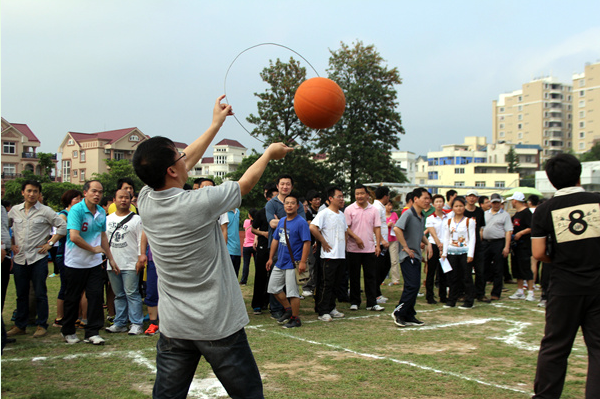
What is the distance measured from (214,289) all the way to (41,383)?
3442mm

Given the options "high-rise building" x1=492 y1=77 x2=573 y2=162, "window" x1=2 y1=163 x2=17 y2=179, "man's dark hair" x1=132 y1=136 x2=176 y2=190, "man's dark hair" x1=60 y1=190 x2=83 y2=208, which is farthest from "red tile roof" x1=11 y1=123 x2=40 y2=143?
"high-rise building" x1=492 y1=77 x2=573 y2=162

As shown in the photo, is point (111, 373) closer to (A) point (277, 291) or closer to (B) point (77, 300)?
(B) point (77, 300)

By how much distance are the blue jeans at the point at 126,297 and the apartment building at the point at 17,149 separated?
84060mm

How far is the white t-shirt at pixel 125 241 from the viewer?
7.87 meters

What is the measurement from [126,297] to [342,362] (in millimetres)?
3790

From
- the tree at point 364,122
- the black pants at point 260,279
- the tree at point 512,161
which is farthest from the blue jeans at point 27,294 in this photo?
the tree at point 512,161

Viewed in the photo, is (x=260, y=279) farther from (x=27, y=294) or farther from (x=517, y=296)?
(x=517, y=296)

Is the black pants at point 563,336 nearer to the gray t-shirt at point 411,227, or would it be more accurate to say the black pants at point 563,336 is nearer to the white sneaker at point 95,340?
the gray t-shirt at point 411,227

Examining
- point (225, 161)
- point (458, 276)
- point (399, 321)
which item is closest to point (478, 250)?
point (458, 276)

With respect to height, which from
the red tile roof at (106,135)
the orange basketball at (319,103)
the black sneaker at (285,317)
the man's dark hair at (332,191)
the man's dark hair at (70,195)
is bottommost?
the black sneaker at (285,317)

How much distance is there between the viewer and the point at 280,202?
30.6ft

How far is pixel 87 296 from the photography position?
7.22 m

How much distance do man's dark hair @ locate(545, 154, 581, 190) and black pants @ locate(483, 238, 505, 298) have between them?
687 centimetres

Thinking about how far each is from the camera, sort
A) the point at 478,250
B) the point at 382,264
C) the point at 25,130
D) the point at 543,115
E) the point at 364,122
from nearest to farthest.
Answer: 1. the point at 478,250
2. the point at 382,264
3. the point at 364,122
4. the point at 25,130
5. the point at 543,115
